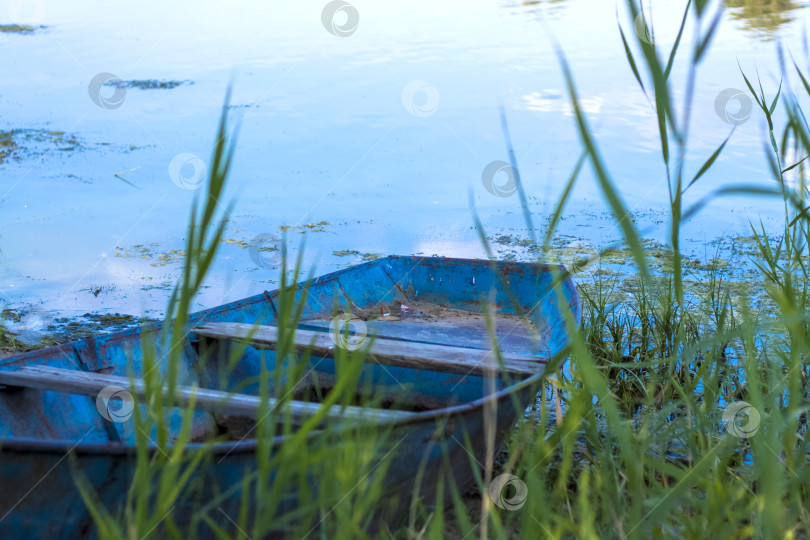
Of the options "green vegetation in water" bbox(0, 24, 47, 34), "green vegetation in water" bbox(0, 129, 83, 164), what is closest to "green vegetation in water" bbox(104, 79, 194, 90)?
"green vegetation in water" bbox(0, 129, 83, 164)

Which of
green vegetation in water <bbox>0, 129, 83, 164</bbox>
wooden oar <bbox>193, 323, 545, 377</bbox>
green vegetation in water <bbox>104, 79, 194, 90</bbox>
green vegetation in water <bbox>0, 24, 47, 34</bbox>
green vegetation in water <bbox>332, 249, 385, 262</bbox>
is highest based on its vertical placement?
green vegetation in water <bbox>0, 24, 47, 34</bbox>

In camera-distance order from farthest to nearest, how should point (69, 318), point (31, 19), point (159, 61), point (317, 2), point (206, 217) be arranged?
→ point (317, 2), point (31, 19), point (159, 61), point (69, 318), point (206, 217)

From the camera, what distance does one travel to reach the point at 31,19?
21172mm

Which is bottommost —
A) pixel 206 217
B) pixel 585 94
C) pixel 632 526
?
pixel 585 94

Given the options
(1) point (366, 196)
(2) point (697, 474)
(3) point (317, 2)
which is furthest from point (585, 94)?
(3) point (317, 2)

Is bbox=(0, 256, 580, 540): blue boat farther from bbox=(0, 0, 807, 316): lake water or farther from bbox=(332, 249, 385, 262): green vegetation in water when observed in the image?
bbox=(332, 249, 385, 262): green vegetation in water

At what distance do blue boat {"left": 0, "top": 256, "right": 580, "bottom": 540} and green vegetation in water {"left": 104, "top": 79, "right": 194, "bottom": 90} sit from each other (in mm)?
10575

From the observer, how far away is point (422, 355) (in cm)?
313

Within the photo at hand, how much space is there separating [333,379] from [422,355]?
2.52 feet

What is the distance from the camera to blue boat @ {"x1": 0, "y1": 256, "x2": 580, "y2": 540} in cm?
204

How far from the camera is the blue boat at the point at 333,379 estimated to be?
6.68 feet

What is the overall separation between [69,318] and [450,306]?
2.43 meters

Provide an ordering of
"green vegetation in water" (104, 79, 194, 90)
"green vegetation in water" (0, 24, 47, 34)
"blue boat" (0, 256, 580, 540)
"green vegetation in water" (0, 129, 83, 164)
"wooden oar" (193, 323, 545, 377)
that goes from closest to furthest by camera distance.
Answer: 1. "blue boat" (0, 256, 580, 540)
2. "wooden oar" (193, 323, 545, 377)
3. "green vegetation in water" (0, 129, 83, 164)
4. "green vegetation in water" (104, 79, 194, 90)
5. "green vegetation in water" (0, 24, 47, 34)

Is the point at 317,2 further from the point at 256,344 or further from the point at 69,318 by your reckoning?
the point at 256,344
